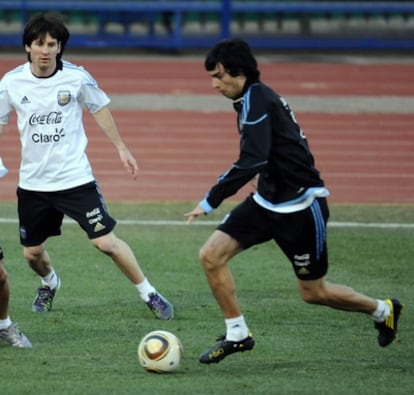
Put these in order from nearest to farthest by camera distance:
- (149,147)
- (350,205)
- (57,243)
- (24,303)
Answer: (24,303) → (57,243) → (350,205) → (149,147)

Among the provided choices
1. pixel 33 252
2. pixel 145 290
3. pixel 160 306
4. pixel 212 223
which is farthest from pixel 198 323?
pixel 212 223

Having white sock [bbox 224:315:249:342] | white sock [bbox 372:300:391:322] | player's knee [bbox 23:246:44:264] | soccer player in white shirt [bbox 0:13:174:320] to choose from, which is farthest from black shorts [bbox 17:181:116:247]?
white sock [bbox 372:300:391:322]

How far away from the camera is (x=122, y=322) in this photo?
31.1 ft

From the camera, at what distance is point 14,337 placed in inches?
338

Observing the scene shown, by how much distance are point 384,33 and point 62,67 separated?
2531cm

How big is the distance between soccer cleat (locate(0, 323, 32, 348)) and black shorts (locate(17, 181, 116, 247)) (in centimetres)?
103

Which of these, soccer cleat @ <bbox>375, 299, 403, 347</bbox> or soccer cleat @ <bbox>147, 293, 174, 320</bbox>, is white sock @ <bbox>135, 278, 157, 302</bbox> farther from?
soccer cleat @ <bbox>375, 299, 403, 347</bbox>

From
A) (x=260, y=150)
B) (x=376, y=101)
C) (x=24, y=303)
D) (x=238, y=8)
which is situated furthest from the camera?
(x=238, y=8)

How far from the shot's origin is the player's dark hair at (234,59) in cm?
784

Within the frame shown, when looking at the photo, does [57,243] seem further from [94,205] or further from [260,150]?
[260,150]

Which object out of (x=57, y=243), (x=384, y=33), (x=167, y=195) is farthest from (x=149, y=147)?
(x=384, y=33)

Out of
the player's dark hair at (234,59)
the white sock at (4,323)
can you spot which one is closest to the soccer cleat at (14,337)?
the white sock at (4,323)

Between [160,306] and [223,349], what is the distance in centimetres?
157

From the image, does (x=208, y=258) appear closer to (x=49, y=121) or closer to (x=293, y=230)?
(x=293, y=230)
